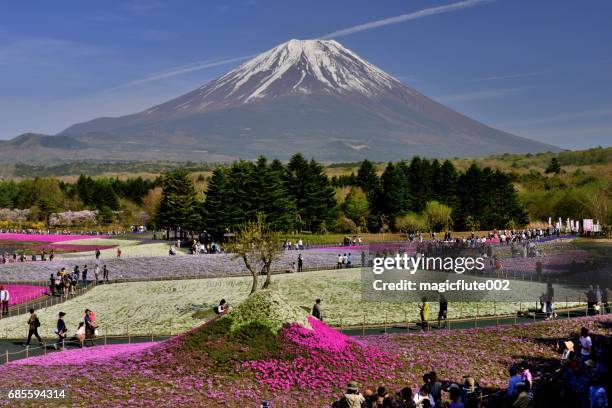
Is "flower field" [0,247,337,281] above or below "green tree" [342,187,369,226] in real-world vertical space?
below

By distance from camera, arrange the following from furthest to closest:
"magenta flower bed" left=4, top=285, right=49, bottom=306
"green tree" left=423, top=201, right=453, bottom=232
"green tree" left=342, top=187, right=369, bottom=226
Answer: "green tree" left=342, top=187, right=369, bottom=226 < "green tree" left=423, top=201, right=453, bottom=232 < "magenta flower bed" left=4, top=285, right=49, bottom=306

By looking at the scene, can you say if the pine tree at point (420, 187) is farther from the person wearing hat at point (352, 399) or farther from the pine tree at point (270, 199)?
the person wearing hat at point (352, 399)

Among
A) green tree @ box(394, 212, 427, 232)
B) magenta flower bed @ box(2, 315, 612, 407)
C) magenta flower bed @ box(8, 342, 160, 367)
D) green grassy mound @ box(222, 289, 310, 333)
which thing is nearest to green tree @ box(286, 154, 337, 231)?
green tree @ box(394, 212, 427, 232)

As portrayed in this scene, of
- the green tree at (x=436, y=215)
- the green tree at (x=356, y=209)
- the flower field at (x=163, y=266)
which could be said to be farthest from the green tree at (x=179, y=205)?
the green tree at (x=436, y=215)

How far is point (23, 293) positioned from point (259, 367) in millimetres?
29932

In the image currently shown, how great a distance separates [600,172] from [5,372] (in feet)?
351

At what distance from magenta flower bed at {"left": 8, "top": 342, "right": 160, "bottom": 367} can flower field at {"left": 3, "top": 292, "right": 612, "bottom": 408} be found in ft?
0.33

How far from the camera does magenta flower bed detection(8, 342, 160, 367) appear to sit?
22203 mm

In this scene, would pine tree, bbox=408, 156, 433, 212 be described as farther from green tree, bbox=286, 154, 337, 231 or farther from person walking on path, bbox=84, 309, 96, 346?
person walking on path, bbox=84, 309, 96, 346

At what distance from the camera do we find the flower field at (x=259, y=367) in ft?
63.2

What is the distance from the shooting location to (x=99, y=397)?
18.8 meters

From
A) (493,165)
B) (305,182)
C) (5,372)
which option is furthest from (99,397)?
(493,165)

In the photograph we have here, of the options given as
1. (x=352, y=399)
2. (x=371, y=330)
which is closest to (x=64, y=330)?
(x=371, y=330)

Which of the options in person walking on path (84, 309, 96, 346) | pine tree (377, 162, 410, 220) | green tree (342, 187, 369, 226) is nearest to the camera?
person walking on path (84, 309, 96, 346)
